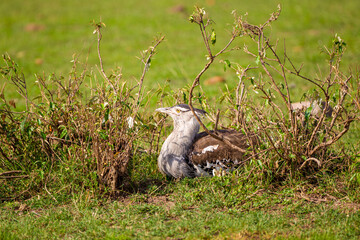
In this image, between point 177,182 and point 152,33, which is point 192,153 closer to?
point 177,182

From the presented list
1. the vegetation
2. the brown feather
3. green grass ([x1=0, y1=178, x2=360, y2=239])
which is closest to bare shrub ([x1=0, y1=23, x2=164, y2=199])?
the vegetation

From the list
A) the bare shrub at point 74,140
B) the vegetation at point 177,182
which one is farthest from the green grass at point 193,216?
the bare shrub at point 74,140

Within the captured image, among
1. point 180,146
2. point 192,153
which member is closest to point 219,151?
point 192,153

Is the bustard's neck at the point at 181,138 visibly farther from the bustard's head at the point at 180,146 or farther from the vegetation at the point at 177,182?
the vegetation at the point at 177,182

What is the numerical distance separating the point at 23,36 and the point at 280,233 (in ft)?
38.1

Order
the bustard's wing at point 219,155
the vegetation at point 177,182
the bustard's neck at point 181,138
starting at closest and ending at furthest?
the vegetation at point 177,182, the bustard's wing at point 219,155, the bustard's neck at point 181,138

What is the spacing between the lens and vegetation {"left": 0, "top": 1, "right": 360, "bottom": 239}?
3.88 m

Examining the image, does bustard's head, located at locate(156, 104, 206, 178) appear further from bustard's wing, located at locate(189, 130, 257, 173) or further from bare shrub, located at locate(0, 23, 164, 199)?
bare shrub, located at locate(0, 23, 164, 199)

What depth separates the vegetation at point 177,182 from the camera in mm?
3879

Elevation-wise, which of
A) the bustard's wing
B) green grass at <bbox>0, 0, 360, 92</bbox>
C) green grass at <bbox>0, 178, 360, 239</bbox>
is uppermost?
green grass at <bbox>0, 0, 360, 92</bbox>

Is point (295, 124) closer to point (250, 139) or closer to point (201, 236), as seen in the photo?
point (250, 139)

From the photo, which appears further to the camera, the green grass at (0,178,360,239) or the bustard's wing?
the bustard's wing

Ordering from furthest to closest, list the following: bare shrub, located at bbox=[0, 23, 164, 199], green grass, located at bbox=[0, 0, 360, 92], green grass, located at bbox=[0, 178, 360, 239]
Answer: green grass, located at bbox=[0, 0, 360, 92], bare shrub, located at bbox=[0, 23, 164, 199], green grass, located at bbox=[0, 178, 360, 239]

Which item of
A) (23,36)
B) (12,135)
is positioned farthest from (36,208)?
(23,36)
